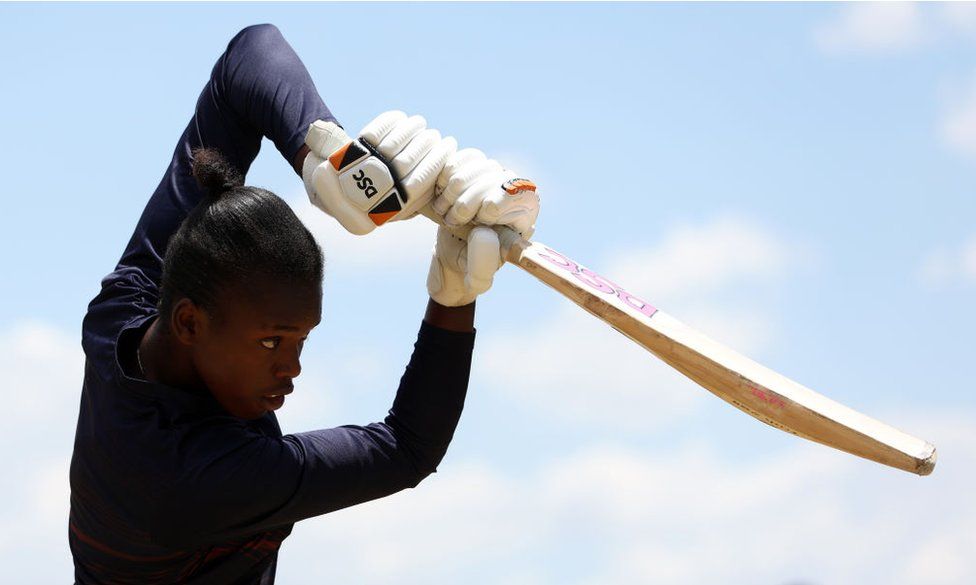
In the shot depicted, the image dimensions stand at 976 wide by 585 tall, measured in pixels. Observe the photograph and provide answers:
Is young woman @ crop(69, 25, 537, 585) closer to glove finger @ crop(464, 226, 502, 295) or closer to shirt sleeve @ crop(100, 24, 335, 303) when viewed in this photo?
shirt sleeve @ crop(100, 24, 335, 303)

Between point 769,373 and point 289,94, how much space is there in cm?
157

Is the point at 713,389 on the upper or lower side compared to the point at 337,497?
upper

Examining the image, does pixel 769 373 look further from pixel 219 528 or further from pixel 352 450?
pixel 219 528

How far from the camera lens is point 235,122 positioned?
4.00m

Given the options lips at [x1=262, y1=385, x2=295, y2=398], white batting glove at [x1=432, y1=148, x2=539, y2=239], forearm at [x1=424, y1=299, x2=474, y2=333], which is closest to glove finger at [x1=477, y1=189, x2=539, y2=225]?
white batting glove at [x1=432, y1=148, x2=539, y2=239]

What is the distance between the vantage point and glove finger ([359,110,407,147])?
12.0 feet

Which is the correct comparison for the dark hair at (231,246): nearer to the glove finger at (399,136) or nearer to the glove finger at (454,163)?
the glove finger at (399,136)

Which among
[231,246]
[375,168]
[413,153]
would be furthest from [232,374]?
[413,153]

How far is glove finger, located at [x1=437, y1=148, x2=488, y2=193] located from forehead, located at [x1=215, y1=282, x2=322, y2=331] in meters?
0.58

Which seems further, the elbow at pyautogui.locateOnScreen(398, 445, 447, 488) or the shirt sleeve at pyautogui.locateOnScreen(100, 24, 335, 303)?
the shirt sleeve at pyautogui.locateOnScreen(100, 24, 335, 303)

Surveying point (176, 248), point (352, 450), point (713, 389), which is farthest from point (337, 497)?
point (713, 389)

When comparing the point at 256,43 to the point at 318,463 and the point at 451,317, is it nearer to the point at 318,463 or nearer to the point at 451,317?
the point at 451,317

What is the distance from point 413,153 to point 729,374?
1.04 meters

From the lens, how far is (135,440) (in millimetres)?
3424
